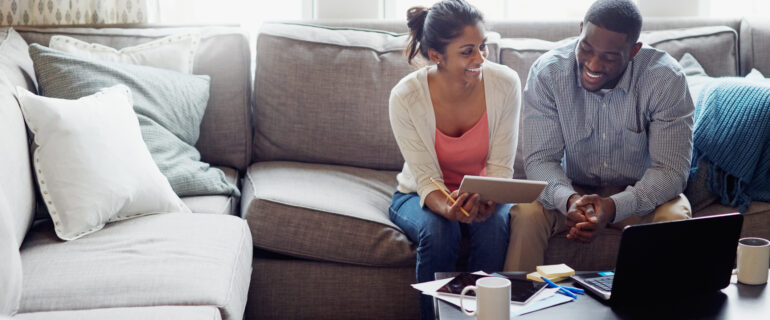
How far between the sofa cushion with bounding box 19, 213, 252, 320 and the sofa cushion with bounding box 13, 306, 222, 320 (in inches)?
1.7

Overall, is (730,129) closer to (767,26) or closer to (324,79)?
(767,26)

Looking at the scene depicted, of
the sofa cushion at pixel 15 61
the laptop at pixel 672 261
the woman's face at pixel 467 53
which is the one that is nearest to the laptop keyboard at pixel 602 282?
the laptop at pixel 672 261

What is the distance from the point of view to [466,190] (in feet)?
6.26

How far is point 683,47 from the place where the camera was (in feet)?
8.76

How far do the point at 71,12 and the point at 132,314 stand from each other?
5.55 ft

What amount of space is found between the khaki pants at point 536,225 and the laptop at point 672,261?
1.54ft

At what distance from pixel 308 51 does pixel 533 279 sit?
1.28 meters

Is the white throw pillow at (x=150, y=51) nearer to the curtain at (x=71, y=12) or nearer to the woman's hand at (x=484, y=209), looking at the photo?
the curtain at (x=71, y=12)

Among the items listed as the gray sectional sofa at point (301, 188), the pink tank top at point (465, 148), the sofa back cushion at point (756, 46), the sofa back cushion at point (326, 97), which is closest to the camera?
the gray sectional sofa at point (301, 188)

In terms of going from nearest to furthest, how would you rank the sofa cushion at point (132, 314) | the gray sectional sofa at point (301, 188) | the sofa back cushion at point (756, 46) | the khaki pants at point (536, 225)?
the sofa cushion at point (132, 314) → the gray sectional sofa at point (301, 188) → the khaki pants at point (536, 225) → the sofa back cushion at point (756, 46)

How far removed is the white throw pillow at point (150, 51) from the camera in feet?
8.05

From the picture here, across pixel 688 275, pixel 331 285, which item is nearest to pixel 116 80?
pixel 331 285

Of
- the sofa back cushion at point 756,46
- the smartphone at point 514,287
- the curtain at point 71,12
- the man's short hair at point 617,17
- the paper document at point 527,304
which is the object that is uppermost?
the man's short hair at point 617,17

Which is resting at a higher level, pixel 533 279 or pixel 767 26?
pixel 767 26
